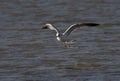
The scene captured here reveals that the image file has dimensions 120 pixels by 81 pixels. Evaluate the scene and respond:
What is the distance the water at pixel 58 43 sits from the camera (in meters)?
16.4

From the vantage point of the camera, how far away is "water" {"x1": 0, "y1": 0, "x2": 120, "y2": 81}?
53.8ft

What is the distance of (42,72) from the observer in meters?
16.4

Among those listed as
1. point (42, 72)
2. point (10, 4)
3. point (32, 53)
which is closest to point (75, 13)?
point (10, 4)

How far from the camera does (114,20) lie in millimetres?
24469

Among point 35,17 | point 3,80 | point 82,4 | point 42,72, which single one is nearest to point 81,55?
point 42,72

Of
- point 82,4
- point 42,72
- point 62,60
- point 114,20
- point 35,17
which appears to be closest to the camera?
point 42,72

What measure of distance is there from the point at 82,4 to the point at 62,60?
451 inches

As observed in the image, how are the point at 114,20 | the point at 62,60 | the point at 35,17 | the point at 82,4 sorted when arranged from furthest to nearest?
the point at 82,4 → the point at 35,17 → the point at 114,20 → the point at 62,60

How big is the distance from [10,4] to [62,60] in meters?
12.1

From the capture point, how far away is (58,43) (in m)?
20.7

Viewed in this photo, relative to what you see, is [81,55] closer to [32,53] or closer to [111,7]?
[32,53]

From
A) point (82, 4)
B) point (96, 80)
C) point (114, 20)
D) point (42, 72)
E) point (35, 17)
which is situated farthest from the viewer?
point (82, 4)

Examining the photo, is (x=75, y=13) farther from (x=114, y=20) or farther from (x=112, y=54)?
(x=112, y=54)

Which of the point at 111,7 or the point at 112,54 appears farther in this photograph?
the point at 111,7
